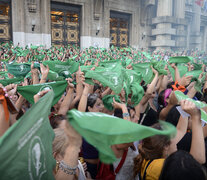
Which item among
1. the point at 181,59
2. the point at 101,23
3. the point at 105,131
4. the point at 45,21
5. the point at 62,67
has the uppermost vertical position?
the point at 101,23

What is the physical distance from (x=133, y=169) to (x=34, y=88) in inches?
61.6

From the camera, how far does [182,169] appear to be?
1224 mm

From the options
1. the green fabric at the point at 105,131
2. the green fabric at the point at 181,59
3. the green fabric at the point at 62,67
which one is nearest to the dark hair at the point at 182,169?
the green fabric at the point at 105,131

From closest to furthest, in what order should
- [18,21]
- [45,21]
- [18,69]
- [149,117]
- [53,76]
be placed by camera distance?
[149,117] → [53,76] → [18,69] → [18,21] → [45,21]

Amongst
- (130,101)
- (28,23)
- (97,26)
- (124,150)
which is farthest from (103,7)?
(124,150)

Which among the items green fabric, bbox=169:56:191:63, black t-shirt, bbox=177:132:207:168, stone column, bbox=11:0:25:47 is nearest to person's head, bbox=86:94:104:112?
black t-shirt, bbox=177:132:207:168

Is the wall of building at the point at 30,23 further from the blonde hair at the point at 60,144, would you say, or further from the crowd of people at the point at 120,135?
the blonde hair at the point at 60,144

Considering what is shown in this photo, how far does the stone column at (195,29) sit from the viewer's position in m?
21.5

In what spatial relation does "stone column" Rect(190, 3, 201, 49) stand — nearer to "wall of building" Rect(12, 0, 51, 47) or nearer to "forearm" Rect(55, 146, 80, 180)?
"wall of building" Rect(12, 0, 51, 47)

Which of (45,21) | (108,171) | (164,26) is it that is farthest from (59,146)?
(164,26)

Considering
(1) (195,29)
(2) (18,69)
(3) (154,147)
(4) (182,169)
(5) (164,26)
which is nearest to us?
(4) (182,169)

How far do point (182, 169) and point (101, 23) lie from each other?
1579 cm

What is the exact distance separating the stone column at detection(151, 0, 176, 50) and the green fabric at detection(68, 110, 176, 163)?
61.4 ft

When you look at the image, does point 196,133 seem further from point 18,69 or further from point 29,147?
point 18,69
